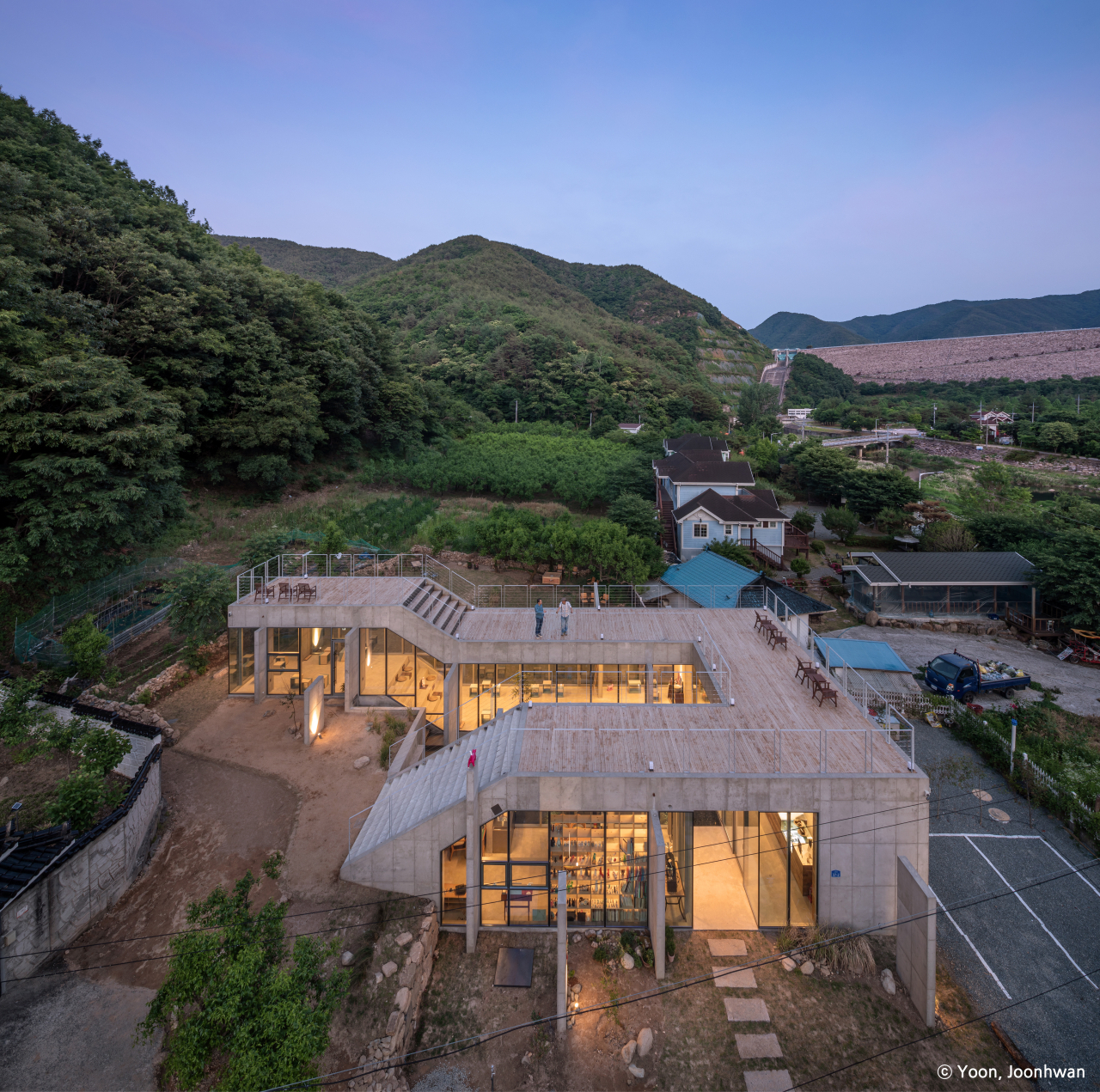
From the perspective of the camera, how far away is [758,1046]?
8.87m

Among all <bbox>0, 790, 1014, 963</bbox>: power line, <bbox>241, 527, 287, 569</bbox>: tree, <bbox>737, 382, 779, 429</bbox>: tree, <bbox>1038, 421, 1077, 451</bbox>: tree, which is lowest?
<bbox>0, 790, 1014, 963</bbox>: power line

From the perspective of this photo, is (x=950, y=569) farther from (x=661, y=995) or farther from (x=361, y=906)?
(x=361, y=906)

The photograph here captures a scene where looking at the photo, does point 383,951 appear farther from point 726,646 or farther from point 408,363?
point 408,363

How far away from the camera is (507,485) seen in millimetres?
41000

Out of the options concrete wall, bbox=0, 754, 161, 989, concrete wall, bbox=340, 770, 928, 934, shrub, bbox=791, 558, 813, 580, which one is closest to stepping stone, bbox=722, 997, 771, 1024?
concrete wall, bbox=340, 770, 928, 934

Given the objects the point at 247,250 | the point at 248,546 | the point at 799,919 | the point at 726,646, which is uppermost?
the point at 247,250

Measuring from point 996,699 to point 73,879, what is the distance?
86.1ft

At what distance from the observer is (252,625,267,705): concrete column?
17516mm

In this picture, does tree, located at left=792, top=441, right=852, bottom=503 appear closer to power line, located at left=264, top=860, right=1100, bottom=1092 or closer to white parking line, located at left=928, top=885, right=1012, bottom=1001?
white parking line, located at left=928, top=885, right=1012, bottom=1001

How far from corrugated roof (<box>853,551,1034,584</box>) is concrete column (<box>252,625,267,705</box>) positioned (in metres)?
27.2

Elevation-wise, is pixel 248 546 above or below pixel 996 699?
above

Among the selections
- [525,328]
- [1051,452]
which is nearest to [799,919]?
[1051,452]

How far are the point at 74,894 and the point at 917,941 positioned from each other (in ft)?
47.4

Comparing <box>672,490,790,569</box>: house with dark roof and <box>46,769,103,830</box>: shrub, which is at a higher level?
<box>672,490,790,569</box>: house with dark roof
